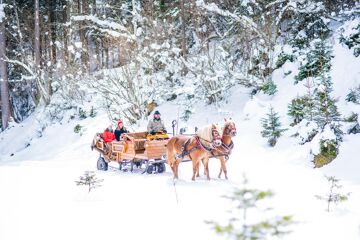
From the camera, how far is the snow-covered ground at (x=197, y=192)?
5363mm

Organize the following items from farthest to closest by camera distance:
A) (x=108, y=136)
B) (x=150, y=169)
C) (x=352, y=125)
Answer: (x=108, y=136), (x=150, y=169), (x=352, y=125)

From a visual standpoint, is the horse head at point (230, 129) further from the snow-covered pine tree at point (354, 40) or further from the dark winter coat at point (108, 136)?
the snow-covered pine tree at point (354, 40)

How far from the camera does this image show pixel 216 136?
859 cm

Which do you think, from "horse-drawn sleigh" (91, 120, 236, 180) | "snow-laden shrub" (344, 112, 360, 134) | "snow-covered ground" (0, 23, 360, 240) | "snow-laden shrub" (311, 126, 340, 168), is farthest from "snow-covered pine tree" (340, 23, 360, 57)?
"horse-drawn sleigh" (91, 120, 236, 180)

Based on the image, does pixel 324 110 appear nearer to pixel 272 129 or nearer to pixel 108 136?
pixel 272 129

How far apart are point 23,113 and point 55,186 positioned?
20724 millimetres

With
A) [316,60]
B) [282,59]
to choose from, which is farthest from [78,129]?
[316,60]

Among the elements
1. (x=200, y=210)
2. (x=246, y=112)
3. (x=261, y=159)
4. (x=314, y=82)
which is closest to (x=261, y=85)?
(x=246, y=112)

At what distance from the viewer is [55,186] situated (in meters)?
9.01

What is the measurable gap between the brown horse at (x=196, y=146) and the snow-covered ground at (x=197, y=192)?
0.47m

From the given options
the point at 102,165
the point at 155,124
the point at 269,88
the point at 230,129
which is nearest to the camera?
the point at 230,129

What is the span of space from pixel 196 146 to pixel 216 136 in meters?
0.64

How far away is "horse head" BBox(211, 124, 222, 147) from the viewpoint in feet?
27.9

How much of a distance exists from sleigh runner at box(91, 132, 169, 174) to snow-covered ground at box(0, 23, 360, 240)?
0.46 meters
